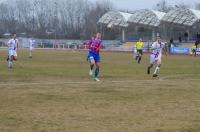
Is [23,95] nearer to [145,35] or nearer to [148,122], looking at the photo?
[148,122]

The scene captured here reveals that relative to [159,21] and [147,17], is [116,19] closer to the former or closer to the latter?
[147,17]

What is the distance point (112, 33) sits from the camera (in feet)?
450

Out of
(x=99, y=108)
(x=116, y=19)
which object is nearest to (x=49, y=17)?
(x=116, y=19)

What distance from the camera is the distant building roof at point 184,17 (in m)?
95.2

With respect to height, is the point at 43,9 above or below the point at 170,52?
above

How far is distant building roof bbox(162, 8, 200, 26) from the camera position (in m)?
95.2

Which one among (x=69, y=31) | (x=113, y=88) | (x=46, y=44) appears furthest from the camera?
(x=69, y=31)

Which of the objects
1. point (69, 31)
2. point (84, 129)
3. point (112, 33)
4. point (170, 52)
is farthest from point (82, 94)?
point (69, 31)

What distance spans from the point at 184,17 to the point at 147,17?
1330 centimetres

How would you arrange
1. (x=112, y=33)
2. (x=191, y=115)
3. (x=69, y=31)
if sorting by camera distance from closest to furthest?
(x=191, y=115) → (x=112, y=33) → (x=69, y=31)

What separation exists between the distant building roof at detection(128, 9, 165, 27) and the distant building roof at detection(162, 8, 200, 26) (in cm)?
521

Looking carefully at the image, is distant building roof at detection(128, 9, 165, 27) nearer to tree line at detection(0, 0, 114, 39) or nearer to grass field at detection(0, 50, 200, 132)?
tree line at detection(0, 0, 114, 39)

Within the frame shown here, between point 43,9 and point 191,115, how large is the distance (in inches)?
5851

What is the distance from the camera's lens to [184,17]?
9738 cm
